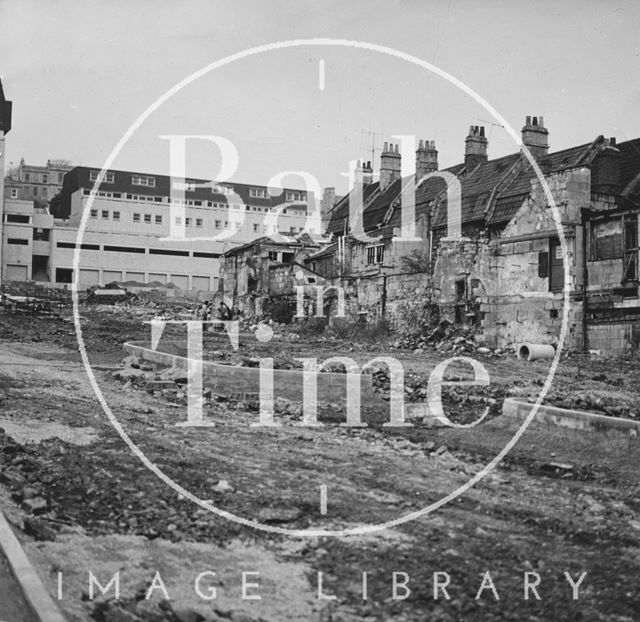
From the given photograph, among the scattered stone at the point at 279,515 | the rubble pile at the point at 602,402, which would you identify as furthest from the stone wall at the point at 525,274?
the scattered stone at the point at 279,515

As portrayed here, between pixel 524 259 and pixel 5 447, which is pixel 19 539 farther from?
pixel 524 259

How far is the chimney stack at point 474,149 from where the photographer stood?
3806cm

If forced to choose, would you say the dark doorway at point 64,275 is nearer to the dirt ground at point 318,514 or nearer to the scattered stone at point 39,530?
the dirt ground at point 318,514

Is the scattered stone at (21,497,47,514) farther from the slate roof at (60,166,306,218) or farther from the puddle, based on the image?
the slate roof at (60,166,306,218)

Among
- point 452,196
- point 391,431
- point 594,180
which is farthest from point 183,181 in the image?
point 391,431

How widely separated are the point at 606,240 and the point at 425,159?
18.9 meters

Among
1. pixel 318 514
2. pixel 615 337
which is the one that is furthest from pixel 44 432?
pixel 615 337

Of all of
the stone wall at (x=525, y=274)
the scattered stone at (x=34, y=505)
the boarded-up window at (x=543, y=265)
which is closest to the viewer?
the scattered stone at (x=34, y=505)

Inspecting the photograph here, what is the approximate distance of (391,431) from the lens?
12.1m

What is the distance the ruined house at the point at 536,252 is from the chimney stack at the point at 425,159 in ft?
14.9

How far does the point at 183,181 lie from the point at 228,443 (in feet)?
218

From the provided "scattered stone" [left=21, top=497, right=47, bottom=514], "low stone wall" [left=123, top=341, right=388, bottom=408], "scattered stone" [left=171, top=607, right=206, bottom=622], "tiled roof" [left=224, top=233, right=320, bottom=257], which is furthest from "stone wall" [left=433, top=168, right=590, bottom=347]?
"scattered stone" [left=171, top=607, right=206, bottom=622]

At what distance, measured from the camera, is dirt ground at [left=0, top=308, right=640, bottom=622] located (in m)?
5.43

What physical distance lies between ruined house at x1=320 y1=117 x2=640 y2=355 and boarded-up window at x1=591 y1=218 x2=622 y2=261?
3cm
